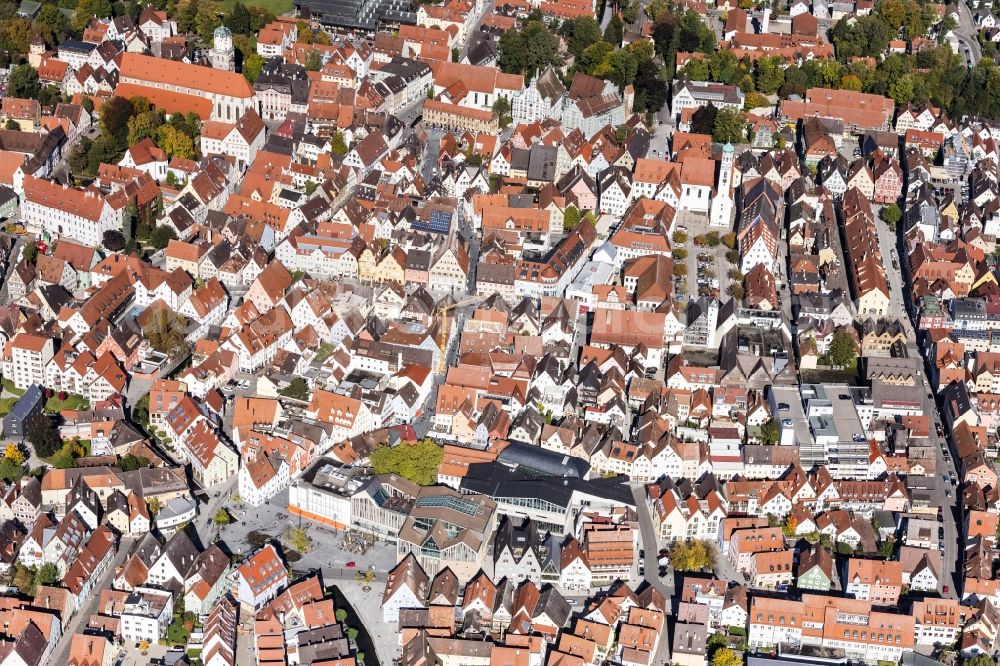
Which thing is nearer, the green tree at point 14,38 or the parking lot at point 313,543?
the parking lot at point 313,543

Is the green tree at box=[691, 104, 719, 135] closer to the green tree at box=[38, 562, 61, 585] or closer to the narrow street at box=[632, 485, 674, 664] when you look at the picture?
the narrow street at box=[632, 485, 674, 664]

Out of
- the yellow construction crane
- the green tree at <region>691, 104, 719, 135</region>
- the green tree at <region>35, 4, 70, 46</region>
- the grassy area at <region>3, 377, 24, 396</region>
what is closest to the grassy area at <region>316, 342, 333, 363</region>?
the yellow construction crane

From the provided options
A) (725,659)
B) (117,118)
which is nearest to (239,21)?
(117,118)

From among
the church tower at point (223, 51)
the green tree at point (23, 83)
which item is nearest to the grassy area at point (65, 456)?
the green tree at point (23, 83)

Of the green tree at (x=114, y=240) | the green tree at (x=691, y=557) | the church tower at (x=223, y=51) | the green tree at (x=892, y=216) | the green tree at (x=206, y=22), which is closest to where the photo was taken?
the green tree at (x=691, y=557)

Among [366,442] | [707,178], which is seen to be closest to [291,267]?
[366,442]

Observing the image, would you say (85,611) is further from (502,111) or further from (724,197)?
(502,111)

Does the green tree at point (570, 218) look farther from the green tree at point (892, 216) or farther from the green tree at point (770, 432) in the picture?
the green tree at point (770, 432)
